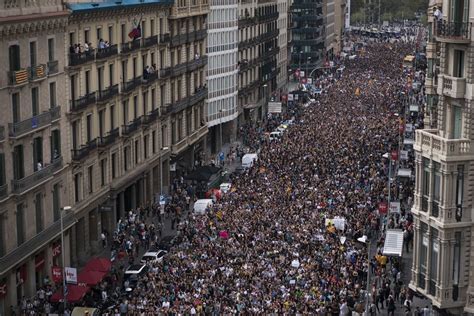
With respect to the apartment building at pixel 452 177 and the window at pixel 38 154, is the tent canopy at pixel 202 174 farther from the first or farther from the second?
the apartment building at pixel 452 177

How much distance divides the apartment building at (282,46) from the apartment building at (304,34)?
23027 millimetres

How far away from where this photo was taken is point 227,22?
112625mm

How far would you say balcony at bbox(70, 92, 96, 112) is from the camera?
65.8 metres

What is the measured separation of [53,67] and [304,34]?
132 m

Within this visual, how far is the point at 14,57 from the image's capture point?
56.8m

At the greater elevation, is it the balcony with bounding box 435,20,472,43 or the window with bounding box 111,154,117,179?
the balcony with bounding box 435,20,472,43

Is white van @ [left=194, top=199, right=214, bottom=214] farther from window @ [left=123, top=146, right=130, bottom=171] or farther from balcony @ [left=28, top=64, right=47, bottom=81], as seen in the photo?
balcony @ [left=28, top=64, right=47, bottom=81]

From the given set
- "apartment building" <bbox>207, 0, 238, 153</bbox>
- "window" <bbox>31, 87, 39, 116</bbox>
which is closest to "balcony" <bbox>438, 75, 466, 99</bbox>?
"window" <bbox>31, 87, 39, 116</bbox>

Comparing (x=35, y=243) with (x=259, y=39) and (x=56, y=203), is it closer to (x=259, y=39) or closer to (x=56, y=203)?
(x=56, y=203)

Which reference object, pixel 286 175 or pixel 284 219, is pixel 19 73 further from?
pixel 286 175

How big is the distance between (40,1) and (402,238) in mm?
25741

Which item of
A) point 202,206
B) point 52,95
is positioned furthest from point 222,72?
point 52,95

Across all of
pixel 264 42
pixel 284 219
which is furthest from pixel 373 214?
pixel 264 42

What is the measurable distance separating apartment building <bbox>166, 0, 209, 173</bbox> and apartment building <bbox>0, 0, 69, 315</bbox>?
1023 inches
